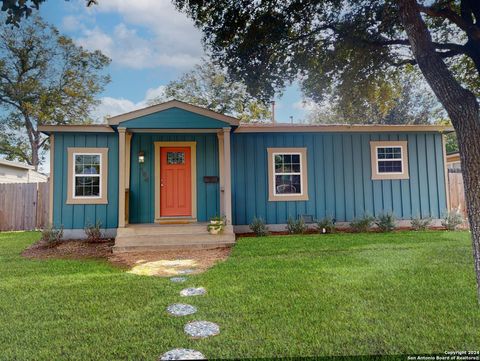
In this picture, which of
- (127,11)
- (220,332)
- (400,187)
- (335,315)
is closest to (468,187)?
(335,315)

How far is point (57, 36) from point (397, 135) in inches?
553

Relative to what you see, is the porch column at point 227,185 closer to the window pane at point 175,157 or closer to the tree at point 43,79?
the window pane at point 175,157

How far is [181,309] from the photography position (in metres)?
3.06

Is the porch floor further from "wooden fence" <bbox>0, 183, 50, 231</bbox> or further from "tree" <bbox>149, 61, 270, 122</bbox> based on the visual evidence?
"tree" <bbox>149, 61, 270, 122</bbox>

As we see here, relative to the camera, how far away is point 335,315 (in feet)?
9.25

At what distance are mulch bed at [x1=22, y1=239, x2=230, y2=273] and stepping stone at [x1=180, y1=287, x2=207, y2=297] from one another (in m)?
1.30

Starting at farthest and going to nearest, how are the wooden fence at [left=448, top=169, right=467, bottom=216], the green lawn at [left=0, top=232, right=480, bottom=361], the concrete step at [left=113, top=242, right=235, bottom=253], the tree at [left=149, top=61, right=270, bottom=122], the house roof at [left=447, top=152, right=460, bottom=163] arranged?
the tree at [left=149, top=61, right=270, bottom=122]
the house roof at [left=447, top=152, right=460, bottom=163]
the wooden fence at [left=448, top=169, right=467, bottom=216]
the concrete step at [left=113, top=242, right=235, bottom=253]
the green lawn at [left=0, top=232, right=480, bottom=361]

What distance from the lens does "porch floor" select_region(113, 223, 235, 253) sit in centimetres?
652

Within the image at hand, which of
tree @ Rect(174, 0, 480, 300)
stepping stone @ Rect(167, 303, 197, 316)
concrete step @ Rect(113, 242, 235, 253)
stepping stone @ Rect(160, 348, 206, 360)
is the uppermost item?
tree @ Rect(174, 0, 480, 300)

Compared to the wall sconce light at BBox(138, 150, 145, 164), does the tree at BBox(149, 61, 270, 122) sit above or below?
above

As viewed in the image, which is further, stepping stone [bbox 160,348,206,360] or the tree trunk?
the tree trunk

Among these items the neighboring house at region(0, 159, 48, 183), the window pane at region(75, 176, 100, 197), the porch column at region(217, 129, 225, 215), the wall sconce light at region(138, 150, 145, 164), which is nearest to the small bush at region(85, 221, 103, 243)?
the window pane at region(75, 176, 100, 197)

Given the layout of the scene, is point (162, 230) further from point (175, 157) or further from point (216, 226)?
point (175, 157)

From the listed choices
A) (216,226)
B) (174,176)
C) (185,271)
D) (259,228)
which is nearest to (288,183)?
(259,228)
